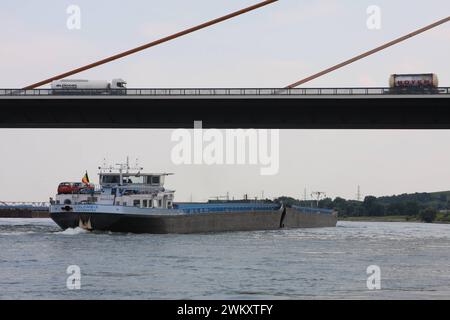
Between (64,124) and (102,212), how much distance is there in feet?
69.0

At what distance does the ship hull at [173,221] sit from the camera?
7088 centimetres

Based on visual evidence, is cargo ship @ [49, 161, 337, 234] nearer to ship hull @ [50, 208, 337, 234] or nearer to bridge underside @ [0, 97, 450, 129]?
ship hull @ [50, 208, 337, 234]

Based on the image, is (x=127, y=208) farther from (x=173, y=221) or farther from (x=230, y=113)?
(x=230, y=113)

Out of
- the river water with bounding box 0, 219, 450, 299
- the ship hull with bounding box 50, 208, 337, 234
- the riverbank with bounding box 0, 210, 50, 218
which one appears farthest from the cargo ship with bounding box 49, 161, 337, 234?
the riverbank with bounding box 0, 210, 50, 218

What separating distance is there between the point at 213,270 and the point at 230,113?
48.3 m

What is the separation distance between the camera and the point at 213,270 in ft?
133

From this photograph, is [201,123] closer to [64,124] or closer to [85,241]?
[64,124]

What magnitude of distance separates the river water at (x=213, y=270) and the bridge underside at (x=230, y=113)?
79.7 ft

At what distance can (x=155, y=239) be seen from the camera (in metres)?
65.6

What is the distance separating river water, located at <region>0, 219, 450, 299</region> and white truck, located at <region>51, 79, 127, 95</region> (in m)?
28.3

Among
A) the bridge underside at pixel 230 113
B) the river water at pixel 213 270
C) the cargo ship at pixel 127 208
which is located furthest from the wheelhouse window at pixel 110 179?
the river water at pixel 213 270

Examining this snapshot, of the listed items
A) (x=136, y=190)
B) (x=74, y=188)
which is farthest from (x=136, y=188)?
(x=74, y=188)
